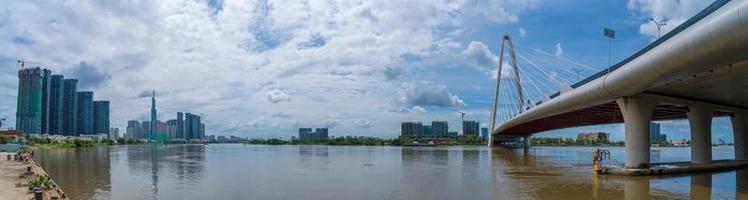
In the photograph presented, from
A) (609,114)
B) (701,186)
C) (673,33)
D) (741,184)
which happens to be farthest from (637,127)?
(609,114)

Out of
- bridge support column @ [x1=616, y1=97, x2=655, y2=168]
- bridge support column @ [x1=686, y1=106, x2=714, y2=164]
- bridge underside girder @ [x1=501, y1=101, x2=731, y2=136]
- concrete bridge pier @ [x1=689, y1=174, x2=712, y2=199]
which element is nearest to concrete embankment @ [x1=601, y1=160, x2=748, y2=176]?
bridge support column @ [x1=616, y1=97, x2=655, y2=168]

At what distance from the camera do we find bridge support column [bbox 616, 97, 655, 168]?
40.4 m

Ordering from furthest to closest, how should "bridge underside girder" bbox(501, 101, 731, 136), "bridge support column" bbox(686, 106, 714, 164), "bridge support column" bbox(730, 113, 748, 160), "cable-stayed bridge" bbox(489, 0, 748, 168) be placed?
"bridge support column" bbox(730, 113, 748, 160) → "bridge underside girder" bbox(501, 101, 731, 136) → "bridge support column" bbox(686, 106, 714, 164) → "cable-stayed bridge" bbox(489, 0, 748, 168)

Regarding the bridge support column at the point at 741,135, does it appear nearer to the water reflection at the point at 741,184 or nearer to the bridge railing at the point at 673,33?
the water reflection at the point at 741,184

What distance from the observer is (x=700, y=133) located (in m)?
45.6

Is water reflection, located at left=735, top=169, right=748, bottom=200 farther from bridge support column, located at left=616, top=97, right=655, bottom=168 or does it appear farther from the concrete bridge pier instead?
bridge support column, located at left=616, top=97, right=655, bottom=168

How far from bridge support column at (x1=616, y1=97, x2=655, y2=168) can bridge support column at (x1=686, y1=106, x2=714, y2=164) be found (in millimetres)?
7230

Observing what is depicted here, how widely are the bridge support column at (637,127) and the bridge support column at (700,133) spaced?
23.7ft

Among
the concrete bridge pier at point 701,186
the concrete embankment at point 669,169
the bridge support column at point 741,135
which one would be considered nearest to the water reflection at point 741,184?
the concrete bridge pier at point 701,186

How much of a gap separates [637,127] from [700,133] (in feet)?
27.6

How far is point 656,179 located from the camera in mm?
36594

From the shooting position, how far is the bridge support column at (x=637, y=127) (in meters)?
40.4

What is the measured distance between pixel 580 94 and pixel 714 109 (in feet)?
38.4

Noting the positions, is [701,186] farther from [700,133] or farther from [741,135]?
[741,135]
